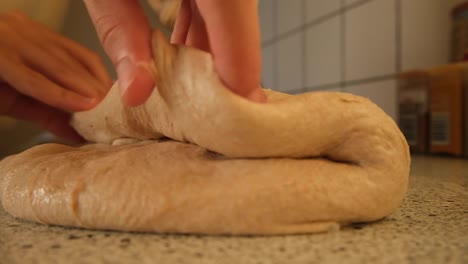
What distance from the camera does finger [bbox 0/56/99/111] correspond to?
27.9 inches

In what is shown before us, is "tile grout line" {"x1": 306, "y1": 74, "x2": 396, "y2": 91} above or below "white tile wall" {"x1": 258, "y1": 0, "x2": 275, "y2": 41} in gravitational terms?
below

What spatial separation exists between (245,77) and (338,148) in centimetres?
12

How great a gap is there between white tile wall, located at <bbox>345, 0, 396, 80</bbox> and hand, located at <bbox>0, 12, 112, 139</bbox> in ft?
2.78

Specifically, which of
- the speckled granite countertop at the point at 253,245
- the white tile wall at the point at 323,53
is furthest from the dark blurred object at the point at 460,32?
the speckled granite countertop at the point at 253,245

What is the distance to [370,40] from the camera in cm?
135

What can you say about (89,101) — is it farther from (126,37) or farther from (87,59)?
(126,37)

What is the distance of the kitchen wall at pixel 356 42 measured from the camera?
3.91 feet

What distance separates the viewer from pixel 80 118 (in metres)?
0.69

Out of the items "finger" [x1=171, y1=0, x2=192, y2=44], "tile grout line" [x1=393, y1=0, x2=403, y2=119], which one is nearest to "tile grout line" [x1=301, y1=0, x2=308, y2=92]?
"tile grout line" [x1=393, y1=0, x2=403, y2=119]

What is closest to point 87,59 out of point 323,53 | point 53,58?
point 53,58

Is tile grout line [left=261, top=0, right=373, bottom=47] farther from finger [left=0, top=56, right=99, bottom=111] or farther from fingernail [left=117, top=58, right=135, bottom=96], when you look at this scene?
fingernail [left=117, top=58, right=135, bottom=96]

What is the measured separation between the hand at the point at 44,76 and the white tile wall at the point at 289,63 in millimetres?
1065

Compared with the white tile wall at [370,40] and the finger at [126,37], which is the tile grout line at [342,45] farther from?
the finger at [126,37]

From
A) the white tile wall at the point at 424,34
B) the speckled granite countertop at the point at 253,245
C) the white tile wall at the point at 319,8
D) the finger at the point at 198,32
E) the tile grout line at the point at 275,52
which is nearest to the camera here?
the speckled granite countertop at the point at 253,245
